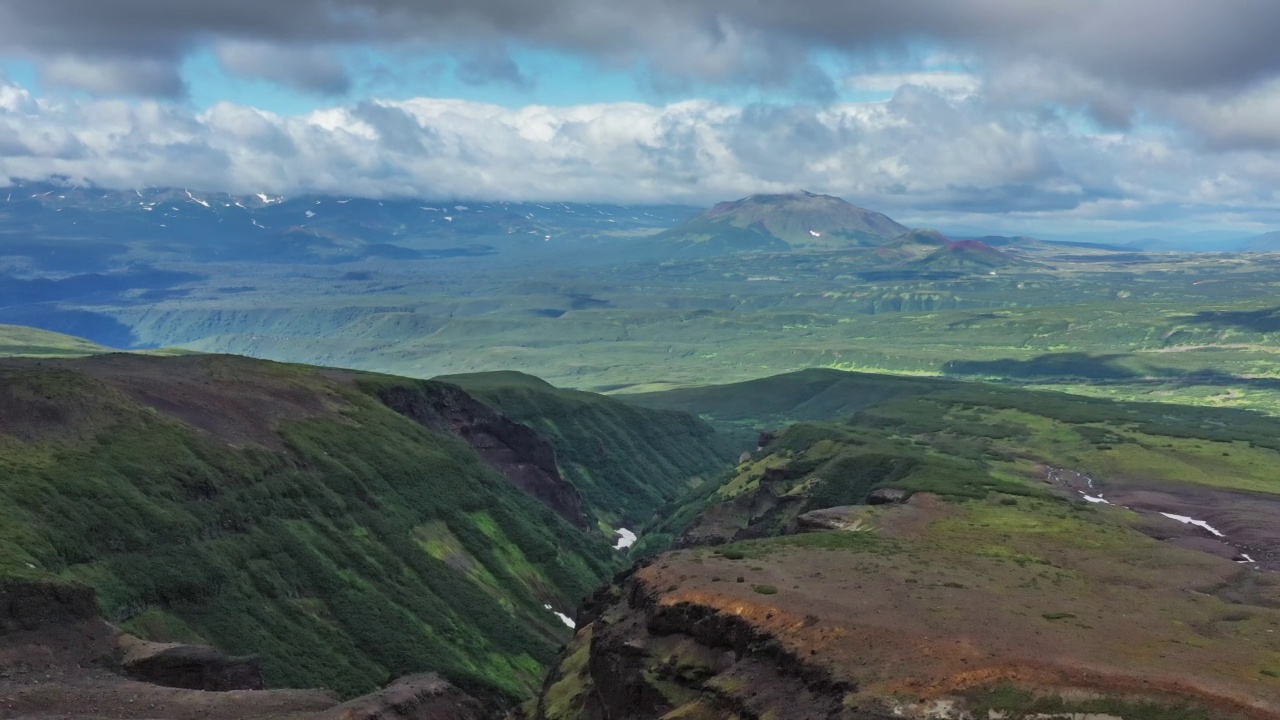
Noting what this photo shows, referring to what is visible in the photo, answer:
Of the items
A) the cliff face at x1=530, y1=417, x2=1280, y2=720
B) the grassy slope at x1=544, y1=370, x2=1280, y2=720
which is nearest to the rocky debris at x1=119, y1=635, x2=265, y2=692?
the cliff face at x1=530, y1=417, x2=1280, y2=720

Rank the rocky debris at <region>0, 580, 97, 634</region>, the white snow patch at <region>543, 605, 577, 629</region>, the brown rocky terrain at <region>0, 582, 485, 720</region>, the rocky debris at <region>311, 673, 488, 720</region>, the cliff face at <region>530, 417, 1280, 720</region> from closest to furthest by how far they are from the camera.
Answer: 1. the cliff face at <region>530, 417, 1280, 720</region>
2. the brown rocky terrain at <region>0, 582, 485, 720</region>
3. the rocky debris at <region>311, 673, 488, 720</region>
4. the rocky debris at <region>0, 580, 97, 634</region>
5. the white snow patch at <region>543, 605, 577, 629</region>

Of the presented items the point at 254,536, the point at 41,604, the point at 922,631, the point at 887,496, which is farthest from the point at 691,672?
the point at 254,536

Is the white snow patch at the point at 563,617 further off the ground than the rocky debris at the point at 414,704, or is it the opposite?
the rocky debris at the point at 414,704

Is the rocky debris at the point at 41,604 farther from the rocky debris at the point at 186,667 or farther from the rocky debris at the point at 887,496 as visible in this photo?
the rocky debris at the point at 887,496

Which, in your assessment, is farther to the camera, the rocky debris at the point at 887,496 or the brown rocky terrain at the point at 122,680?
the rocky debris at the point at 887,496

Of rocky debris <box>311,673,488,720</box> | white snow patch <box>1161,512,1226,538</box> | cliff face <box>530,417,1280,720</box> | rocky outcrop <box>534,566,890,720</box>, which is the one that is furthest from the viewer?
white snow patch <box>1161,512,1226,538</box>

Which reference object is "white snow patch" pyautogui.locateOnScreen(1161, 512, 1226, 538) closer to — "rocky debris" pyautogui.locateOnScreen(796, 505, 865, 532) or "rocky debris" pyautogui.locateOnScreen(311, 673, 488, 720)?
"rocky debris" pyautogui.locateOnScreen(796, 505, 865, 532)

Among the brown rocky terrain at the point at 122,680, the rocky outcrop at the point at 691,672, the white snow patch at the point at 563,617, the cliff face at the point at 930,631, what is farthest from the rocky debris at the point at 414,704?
the white snow patch at the point at 563,617
